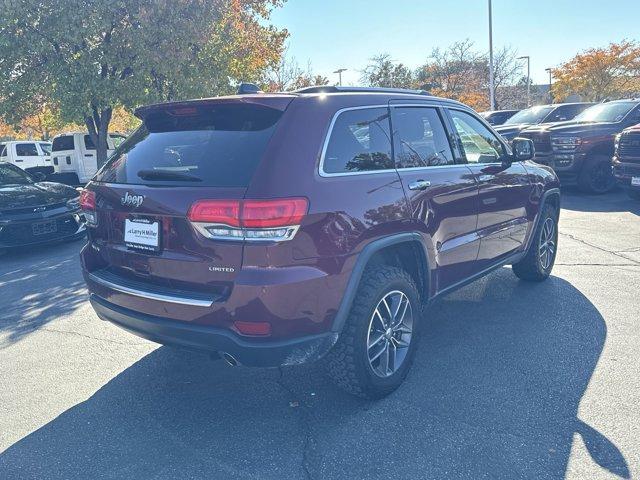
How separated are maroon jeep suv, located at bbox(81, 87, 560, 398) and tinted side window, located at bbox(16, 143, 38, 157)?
19.3 meters

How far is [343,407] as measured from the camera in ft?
10.1

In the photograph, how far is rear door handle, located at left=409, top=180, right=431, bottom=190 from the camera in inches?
126

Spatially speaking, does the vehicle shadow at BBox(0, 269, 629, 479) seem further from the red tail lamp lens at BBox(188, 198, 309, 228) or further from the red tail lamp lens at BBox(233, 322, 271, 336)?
the red tail lamp lens at BBox(188, 198, 309, 228)

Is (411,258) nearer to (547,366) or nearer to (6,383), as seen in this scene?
(547,366)

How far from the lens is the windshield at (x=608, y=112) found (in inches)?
435

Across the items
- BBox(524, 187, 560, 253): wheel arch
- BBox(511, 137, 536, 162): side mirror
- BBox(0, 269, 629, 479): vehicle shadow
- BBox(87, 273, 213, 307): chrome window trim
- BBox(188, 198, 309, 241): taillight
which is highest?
BBox(511, 137, 536, 162): side mirror

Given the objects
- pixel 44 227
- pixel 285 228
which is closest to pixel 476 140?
pixel 285 228

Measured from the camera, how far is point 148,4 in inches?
460

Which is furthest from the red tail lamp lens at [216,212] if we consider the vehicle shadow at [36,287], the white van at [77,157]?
the white van at [77,157]

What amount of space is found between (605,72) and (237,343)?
3868 cm

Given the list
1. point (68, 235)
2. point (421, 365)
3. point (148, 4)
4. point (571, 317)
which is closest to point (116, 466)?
point (421, 365)

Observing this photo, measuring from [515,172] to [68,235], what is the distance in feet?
20.1

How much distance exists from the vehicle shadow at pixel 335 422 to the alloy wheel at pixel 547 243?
1289 mm

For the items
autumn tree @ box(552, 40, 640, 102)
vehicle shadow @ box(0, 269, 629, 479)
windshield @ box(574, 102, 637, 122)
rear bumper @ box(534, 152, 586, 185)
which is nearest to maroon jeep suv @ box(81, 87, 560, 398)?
vehicle shadow @ box(0, 269, 629, 479)
